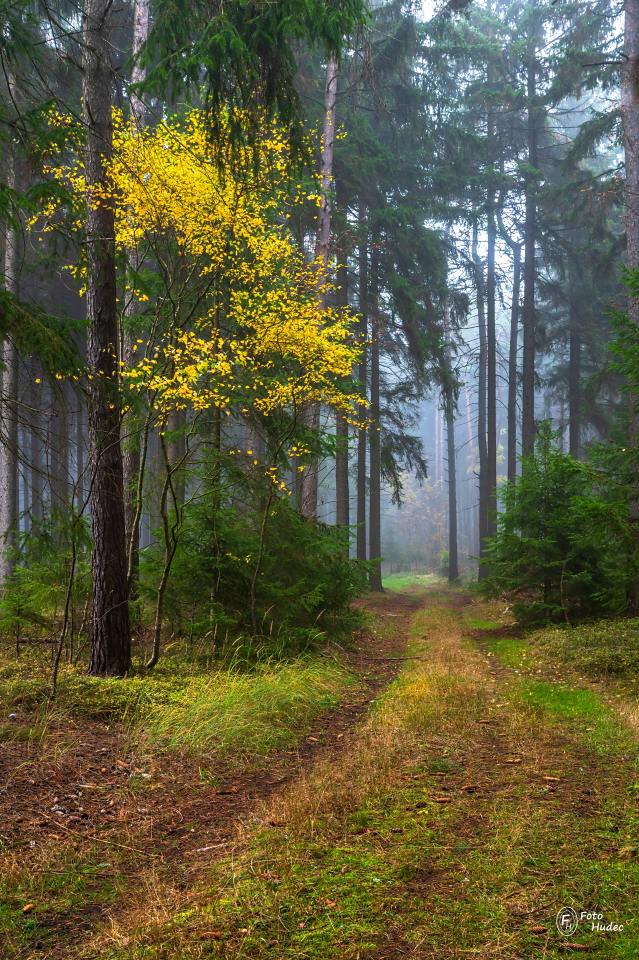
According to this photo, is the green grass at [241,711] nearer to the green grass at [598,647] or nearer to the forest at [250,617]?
the forest at [250,617]

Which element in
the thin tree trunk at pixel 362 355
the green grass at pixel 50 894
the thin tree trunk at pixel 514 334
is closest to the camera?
the green grass at pixel 50 894

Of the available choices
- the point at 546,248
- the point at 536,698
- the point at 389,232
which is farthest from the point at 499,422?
the point at 536,698

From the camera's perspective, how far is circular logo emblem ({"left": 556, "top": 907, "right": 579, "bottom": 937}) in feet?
8.22

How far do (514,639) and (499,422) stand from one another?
48890 millimetres

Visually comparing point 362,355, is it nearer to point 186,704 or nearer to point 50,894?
point 186,704

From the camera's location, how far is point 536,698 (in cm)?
683

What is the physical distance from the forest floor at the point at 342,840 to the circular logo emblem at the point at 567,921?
0.09ft

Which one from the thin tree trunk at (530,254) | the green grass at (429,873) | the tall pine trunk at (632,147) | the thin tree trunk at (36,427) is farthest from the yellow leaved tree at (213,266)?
the thin tree trunk at (530,254)

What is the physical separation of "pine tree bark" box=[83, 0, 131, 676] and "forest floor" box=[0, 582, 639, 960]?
1655 millimetres

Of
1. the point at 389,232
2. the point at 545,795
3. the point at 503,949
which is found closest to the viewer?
the point at 503,949

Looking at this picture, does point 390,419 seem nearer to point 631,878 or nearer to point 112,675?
point 112,675

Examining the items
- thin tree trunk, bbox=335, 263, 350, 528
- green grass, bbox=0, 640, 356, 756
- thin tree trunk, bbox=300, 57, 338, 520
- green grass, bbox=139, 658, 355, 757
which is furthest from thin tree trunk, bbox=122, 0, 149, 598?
thin tree trunk, bbox=335, 263, 350, 528

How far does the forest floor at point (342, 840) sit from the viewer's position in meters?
2.60

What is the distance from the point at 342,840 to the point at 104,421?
5.36 meters
